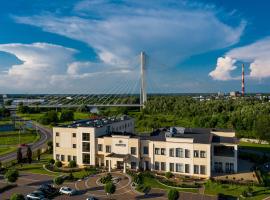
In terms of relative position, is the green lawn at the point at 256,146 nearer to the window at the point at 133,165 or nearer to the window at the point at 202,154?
the window at the point at 202,154

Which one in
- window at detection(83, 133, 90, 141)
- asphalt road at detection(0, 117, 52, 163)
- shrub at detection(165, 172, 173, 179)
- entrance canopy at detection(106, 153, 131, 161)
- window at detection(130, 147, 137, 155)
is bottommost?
asphalt road at detection(0, 117, 52, 163)

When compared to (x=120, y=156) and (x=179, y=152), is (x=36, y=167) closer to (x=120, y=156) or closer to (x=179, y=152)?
(x=120, y=156)

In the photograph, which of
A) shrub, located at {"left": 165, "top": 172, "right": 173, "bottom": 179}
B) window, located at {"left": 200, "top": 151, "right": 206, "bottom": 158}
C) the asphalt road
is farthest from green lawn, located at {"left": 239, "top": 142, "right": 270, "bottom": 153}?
the asphalt road

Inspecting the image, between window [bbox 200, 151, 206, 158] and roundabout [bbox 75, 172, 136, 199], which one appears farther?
window [bbox 200, 151, 206, 158]

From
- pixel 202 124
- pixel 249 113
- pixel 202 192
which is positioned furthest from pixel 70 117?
pixel 202 192

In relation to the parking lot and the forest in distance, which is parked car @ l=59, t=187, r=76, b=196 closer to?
the parking lot

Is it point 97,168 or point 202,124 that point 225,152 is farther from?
point 202,124
